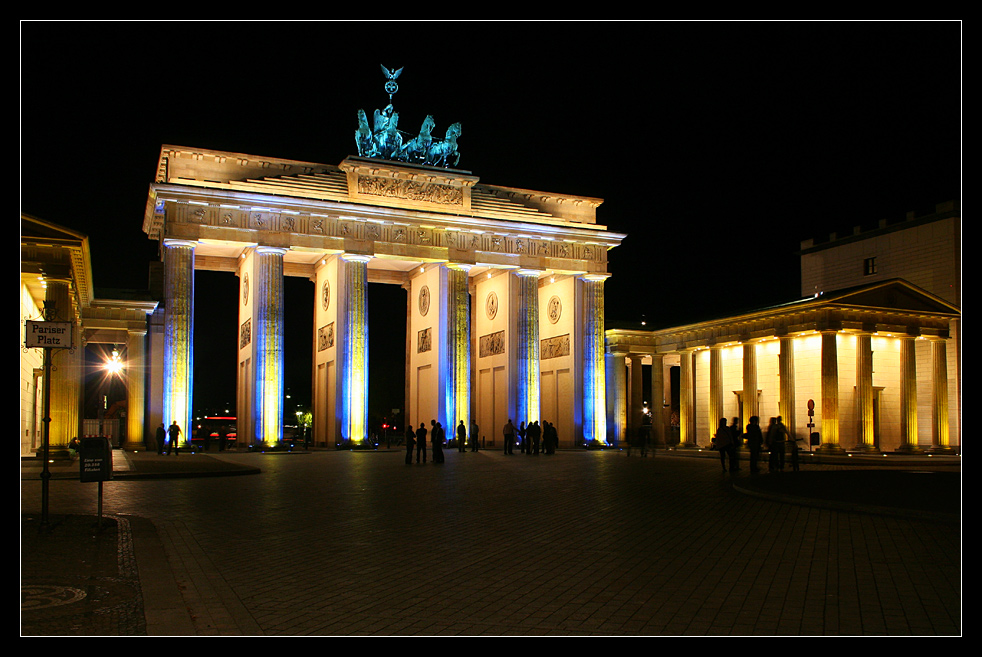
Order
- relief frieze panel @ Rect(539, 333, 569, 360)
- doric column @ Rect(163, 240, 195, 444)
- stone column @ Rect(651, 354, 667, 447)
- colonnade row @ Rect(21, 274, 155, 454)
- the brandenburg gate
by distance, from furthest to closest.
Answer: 1. stone column @ Rect(651, 354, 667, 447)
2. relief frieze panel @ Rect(539, 333, 569, 360)
3. the brandenburg gate
4. doric column @ Rect(163, 240, 195, 444)
5. colonnade row @ Rect(21, 274, 155, 454)

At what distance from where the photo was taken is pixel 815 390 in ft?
167

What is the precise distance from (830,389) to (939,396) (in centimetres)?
791

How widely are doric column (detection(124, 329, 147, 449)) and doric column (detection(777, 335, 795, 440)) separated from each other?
33490 millimetres

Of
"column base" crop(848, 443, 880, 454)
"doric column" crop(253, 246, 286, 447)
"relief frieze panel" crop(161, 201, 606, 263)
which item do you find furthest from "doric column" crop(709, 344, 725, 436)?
"doric column" crop(253, 246, 286, 447)

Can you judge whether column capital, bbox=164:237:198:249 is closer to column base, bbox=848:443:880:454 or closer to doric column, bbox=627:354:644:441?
doric column, bbox=627:354:644:441

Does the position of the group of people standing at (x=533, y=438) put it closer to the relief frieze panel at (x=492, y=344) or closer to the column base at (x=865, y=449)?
the relief frieze panel at (x=492, y=344)

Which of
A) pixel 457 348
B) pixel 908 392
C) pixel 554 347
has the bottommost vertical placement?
pixel 908 392

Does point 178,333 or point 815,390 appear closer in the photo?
point 178,333

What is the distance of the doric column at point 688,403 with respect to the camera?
58359 millimetres

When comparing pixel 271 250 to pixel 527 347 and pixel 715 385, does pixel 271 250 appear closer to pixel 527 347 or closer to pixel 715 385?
pixel 527 347

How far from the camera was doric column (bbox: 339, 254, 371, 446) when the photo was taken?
4838cm

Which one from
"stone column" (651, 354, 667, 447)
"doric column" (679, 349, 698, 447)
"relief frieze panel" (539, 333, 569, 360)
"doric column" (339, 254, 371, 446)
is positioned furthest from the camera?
"stone column" (651, 354, 667, 447)

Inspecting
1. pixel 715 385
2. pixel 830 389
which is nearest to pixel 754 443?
pixel 830 389
